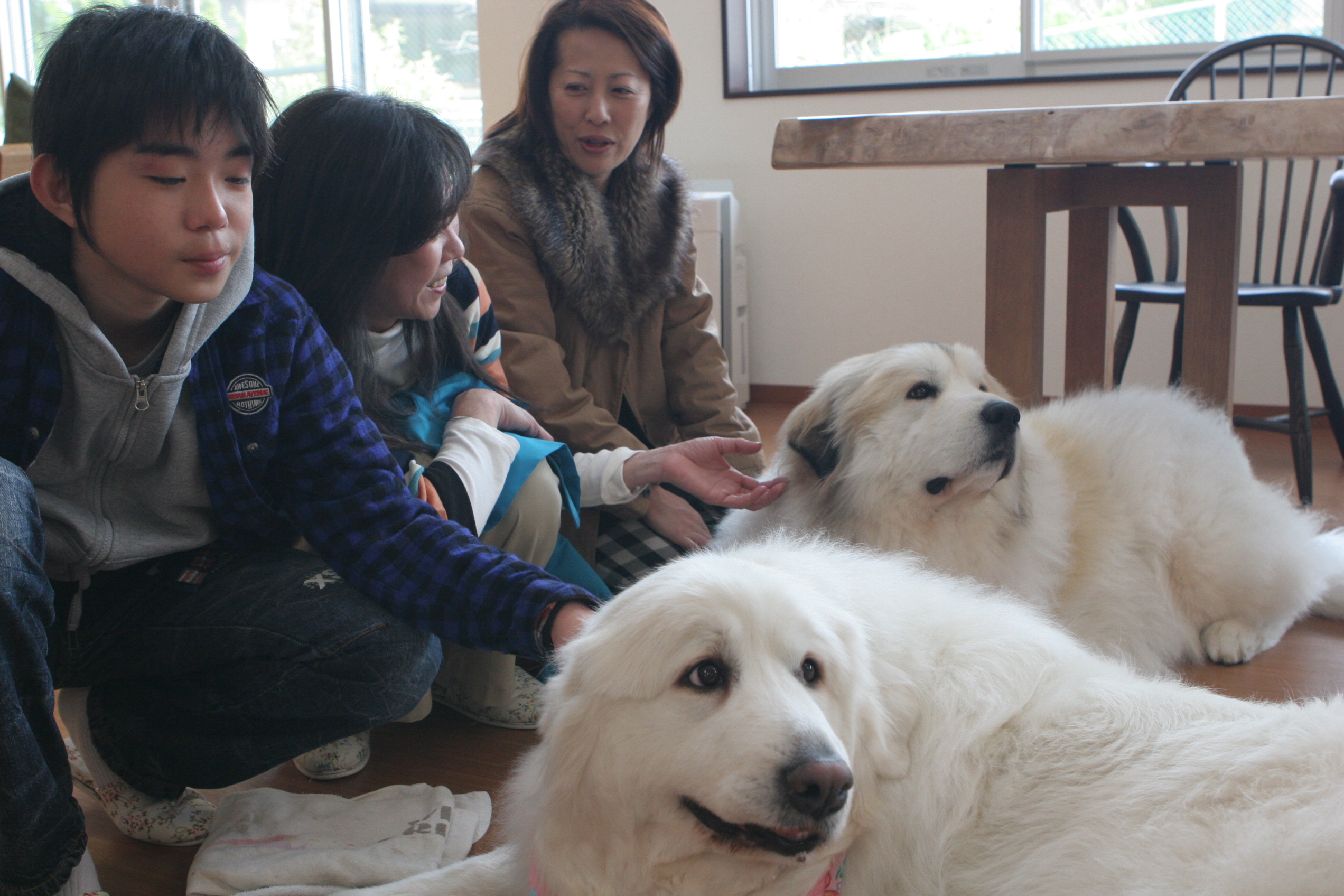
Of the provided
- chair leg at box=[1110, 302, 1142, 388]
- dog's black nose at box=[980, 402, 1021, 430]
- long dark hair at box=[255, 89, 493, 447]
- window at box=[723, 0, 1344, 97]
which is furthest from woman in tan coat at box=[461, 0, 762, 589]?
window at box=[723, 0, 1344, 97]

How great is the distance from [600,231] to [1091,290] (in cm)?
129

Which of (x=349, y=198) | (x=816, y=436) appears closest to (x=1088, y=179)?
(x=816, y=436)

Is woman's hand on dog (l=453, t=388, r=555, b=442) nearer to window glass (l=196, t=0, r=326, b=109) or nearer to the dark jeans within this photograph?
the dark jeans

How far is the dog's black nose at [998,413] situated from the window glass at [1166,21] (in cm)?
308

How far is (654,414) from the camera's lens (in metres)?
2.49

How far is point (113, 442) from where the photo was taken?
1306 millimetres

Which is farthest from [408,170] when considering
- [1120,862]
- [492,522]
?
[1120,862]

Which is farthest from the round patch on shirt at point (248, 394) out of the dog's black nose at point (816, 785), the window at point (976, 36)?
the window at point (976, 36)

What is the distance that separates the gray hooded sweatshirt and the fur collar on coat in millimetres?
920

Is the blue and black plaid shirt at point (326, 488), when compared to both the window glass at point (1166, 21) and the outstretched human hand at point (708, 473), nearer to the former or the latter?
the outstretched human hand at point (708, 473)

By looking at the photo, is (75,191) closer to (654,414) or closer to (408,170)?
(408,170)

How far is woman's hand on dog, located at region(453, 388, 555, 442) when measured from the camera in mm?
1887

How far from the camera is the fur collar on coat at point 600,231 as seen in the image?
7.27ft

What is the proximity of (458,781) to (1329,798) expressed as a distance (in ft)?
4.02
